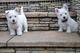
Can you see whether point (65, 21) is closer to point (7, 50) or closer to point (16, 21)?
point (16, 21)

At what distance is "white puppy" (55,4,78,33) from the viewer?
3.85 m

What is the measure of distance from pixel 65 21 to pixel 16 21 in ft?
2.95

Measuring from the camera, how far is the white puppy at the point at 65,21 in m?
3.85

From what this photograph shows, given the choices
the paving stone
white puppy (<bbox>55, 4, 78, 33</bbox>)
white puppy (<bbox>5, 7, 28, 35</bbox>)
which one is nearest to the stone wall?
the paving stone

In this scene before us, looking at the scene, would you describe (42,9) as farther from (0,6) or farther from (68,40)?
(68,40)

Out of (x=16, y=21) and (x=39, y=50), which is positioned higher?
(x=16, y=21)

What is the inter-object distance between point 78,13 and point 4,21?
1557 millimetres

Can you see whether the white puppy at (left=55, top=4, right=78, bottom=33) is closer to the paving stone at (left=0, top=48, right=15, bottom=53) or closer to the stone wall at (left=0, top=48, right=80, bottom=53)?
the stone wall at (left=0, top=48, right=80, bottom=53)

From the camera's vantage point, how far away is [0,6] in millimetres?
4684

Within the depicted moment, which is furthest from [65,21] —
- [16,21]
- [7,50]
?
[7,50]

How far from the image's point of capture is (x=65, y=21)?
3.98 meters

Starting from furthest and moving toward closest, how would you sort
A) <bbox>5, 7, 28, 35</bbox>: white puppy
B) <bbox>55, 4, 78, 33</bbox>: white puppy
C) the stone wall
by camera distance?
<bbox>55, 4, 78, 33</bbox>: white puppy, <bbox>5, 7, 28, 35</bbox>: white puppy, the stone wall

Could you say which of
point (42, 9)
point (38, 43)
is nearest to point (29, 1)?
point (42, 9)

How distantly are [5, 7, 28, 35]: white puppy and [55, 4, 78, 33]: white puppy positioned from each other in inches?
26.5
